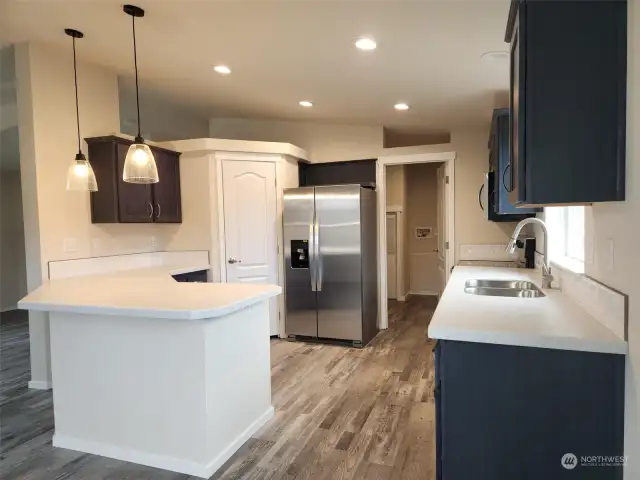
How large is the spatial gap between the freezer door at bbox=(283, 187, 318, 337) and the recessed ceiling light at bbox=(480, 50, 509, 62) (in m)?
2.15

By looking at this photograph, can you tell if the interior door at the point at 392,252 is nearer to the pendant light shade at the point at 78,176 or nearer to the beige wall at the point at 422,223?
the beige wall at the point at 422,223

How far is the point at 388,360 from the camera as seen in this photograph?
3834mm

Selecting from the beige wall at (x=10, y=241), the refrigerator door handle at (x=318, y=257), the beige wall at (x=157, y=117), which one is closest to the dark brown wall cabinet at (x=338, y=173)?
the refrigerator door handle at (x=318, y=257)

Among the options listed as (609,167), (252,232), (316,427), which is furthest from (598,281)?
(252,232)

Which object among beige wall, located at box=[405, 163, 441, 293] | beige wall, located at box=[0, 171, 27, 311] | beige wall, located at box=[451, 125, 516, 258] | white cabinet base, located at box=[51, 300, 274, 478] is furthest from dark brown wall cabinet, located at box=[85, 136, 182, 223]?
beige wall, located at box=[405, 163, 441, 293]

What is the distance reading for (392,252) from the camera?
6.88 m

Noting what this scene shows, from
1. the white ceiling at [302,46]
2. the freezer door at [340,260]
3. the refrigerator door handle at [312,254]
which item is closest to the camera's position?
the white ceiling at [302,46]

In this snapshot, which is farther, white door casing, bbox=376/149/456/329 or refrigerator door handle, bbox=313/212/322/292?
white door casing, bbox=376/149/456/329

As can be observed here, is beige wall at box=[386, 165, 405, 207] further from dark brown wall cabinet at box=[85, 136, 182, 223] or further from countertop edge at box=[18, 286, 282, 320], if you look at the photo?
countertop edge at box=[18, 286, 282, 320]

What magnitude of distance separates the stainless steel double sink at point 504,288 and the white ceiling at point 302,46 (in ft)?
4.93

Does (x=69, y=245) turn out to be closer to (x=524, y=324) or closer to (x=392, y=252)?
(x=524, y=324)

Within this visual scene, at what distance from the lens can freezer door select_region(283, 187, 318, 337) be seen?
14.3ft

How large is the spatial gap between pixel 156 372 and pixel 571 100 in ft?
7.28

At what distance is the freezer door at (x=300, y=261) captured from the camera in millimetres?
4363
